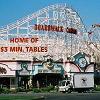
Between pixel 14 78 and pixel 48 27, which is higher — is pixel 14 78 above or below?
below

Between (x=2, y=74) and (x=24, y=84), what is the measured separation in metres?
5.33

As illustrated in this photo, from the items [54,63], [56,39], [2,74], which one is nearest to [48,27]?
[56,39]

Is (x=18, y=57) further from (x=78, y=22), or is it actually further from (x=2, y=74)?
(x=78, y=22)

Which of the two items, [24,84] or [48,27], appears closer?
[24,84]

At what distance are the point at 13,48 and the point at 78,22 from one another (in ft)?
54.4

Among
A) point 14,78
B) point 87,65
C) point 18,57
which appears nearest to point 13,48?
point 18,57

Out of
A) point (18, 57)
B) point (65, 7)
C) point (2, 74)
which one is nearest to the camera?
point (2, 74)

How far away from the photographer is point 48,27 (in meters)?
83.2

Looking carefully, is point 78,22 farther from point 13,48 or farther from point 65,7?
point 13,48

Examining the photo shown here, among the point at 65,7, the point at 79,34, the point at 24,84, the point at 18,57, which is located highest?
the point at 65,7

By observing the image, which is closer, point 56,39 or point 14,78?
point 14,78

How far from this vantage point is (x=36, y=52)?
81.7 metres

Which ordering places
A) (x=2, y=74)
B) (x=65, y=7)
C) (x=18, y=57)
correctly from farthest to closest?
(x=65, y=7)
(x=18, y=57)
(x=2, y=74)

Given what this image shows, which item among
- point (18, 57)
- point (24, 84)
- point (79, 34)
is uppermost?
point (79, 34)
